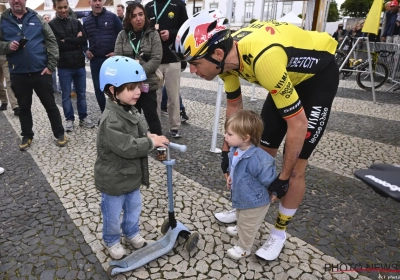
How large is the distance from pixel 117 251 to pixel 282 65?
189cm

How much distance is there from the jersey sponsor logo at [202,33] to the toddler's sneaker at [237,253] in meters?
1.64

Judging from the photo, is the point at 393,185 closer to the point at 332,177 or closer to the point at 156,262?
the point at 156,262

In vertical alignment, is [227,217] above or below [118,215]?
below

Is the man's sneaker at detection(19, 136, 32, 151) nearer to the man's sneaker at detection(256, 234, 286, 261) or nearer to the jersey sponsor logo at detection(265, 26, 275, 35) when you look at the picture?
the man's sneaker at detection(256, 234, 286, 261)

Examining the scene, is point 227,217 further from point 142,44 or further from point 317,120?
point 142,44

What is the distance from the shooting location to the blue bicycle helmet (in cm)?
205

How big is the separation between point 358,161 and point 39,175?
4.43 meters

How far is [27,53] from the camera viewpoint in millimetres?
4223

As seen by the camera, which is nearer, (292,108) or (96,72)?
(292,108)

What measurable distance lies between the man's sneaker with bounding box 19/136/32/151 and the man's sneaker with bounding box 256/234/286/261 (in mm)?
4015

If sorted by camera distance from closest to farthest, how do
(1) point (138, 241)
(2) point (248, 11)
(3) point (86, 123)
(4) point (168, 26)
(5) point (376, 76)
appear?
(1) point (138, 241) < (4) point (168, 26) < (3) point (86, 123) < (5) point (376, 76) < (2) point (248, 11)

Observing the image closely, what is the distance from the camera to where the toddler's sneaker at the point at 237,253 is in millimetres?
2367

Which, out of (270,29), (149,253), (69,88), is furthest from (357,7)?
(149,253)

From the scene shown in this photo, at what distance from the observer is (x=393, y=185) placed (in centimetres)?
123
